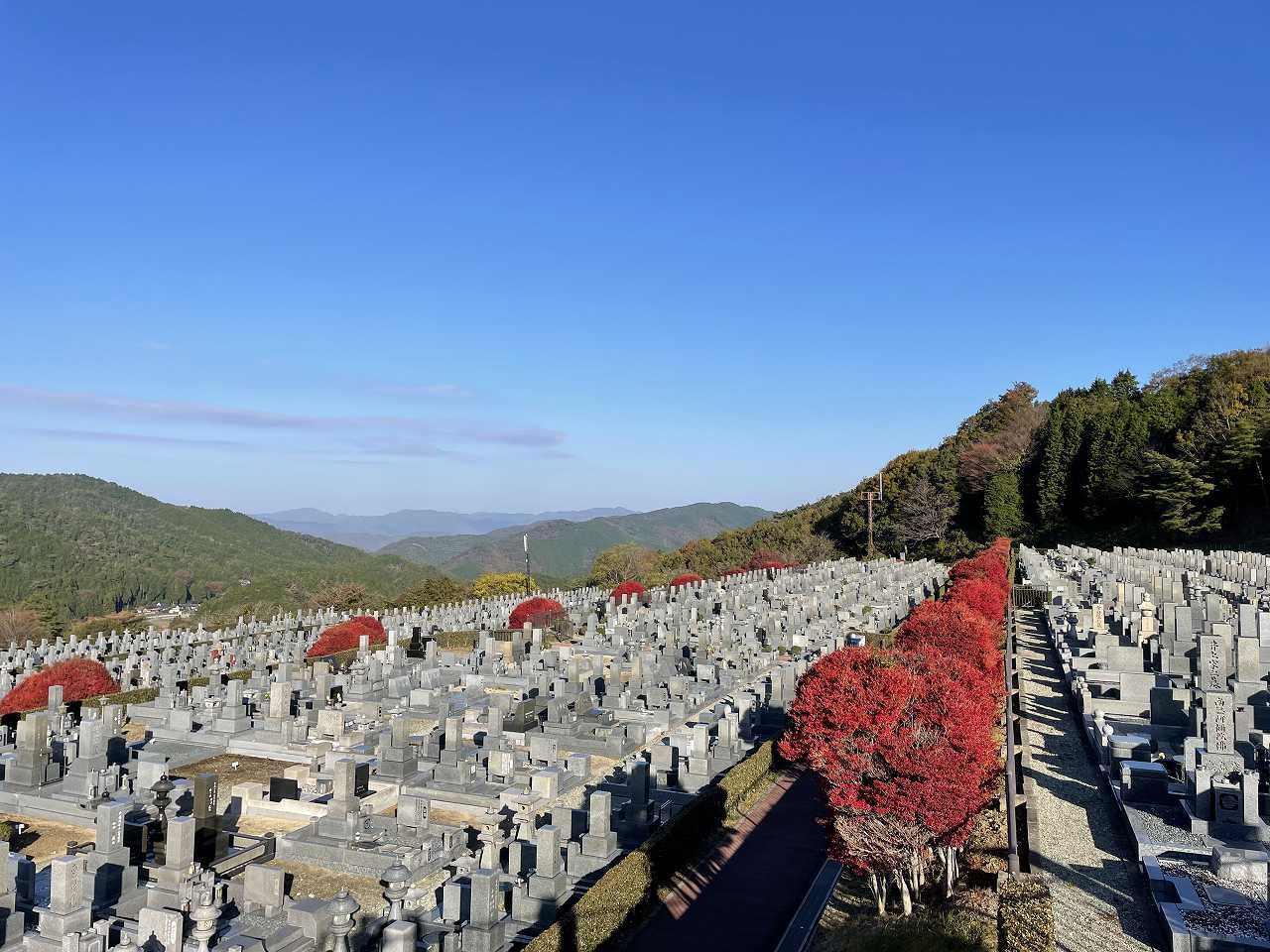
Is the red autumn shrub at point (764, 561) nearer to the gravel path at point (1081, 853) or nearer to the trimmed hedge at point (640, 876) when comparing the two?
the gravel path at point (1081, 853)

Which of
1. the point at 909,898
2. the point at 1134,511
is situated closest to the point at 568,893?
the point at 909,898

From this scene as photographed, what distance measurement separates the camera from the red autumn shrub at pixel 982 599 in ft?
83.1

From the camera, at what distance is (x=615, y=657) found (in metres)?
27.2

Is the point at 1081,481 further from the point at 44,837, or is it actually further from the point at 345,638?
the point at 44,837

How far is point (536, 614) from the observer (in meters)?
36.2

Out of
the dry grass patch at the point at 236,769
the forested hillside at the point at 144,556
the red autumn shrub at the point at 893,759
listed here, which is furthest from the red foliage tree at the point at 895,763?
the forested hillside at the point at 144,556

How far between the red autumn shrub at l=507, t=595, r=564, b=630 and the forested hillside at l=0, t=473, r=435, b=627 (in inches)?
1296

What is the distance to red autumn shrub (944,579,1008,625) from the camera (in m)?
25.3

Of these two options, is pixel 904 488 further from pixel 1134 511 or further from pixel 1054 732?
pixel 1054 732

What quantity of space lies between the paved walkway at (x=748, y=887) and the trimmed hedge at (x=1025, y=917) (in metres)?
2.39

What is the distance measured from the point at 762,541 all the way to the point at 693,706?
5415cm

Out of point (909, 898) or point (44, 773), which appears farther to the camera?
point (44, 773)

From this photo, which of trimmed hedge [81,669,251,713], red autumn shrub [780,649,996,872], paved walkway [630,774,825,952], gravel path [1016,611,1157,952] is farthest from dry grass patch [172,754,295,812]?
gravel path [1016,611,1157,952]

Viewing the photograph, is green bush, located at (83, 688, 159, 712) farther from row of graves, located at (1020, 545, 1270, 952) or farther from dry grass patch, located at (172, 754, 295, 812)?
row of graves, located at (1020, 545, 1270, 952)
